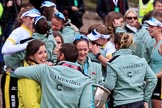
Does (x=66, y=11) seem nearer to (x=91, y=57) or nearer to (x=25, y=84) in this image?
(x=91, y=57)

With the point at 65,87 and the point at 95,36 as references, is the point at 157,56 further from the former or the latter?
the point at 65,87

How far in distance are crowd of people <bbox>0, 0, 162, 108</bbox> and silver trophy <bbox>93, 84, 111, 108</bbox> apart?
0.01m

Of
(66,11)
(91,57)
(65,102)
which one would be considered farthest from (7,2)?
(65,102)

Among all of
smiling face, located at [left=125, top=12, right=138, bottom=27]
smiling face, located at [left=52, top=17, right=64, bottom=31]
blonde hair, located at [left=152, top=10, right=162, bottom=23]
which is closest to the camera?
blonde hair, located at [left=152, top=10, right=162, bottom=23]

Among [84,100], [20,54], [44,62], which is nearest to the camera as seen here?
[84,100]

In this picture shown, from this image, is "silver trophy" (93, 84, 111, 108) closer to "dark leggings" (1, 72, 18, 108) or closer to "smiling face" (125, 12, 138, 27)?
"dark leggings" (1, 72, 18, 108)

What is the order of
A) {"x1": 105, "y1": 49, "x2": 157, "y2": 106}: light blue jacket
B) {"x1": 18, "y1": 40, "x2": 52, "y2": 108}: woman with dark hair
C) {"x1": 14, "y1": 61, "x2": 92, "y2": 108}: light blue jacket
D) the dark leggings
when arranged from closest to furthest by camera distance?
{"x1": 14, "y1": 61, "x2": 92, "y2": 108}: light blue jacket
{"x1": 18, "y1": 40, "x2": 52, "y2": 108}: woman with dark hair
{"x1": 105, "y1": 49, "x2": 157, "y2": 106}: light blue jacket
the dark leggings

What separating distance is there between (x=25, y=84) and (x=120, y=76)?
4.04 feet

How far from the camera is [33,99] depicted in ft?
18.5

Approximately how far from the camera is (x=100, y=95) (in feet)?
20.2

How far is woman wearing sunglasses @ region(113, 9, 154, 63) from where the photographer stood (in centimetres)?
748

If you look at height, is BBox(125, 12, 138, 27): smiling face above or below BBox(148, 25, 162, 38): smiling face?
below

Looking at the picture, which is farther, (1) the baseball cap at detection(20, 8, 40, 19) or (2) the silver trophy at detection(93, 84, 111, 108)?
(1) the baseball cap at detection(20, 8, 40, 19)

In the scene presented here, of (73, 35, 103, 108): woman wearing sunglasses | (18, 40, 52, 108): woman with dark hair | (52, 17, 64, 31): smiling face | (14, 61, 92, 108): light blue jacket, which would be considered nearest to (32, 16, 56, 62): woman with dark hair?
(73, 35, 103, 108): woman wearing sunglasses
